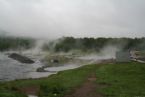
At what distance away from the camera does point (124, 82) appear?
48.0 m

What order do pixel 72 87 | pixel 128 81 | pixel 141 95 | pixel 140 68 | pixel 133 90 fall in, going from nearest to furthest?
pixel 141 95, pixel 133 90, pixel 72 87, pixel 128 81, pixel 140 68

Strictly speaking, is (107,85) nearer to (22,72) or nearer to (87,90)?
(87,90)

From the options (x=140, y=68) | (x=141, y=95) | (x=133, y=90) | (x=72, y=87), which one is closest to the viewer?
(x=141, y=95)

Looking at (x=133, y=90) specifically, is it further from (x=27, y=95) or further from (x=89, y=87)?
(x=27, y=95)

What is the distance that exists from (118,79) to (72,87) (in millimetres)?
10133

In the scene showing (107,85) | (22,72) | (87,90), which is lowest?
(22,72)

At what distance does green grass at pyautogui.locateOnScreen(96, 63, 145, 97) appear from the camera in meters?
39.1

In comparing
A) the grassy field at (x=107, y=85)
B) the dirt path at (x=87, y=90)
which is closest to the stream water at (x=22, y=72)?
the grassy field at (x=107, y=85)

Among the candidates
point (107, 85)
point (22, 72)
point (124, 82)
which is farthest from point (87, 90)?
point (22, 72)

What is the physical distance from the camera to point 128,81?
4903 centimetres

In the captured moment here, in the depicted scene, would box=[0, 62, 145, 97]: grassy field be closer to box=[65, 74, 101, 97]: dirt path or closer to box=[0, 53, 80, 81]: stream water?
box=[65, 74, 101, 97]: dirt path

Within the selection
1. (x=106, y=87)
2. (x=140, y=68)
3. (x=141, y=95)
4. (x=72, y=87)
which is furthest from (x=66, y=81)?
(x=140, y=68)

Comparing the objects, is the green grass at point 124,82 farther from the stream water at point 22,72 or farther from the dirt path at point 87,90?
the stream water at point 22,72

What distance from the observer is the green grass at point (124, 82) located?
39062mm
